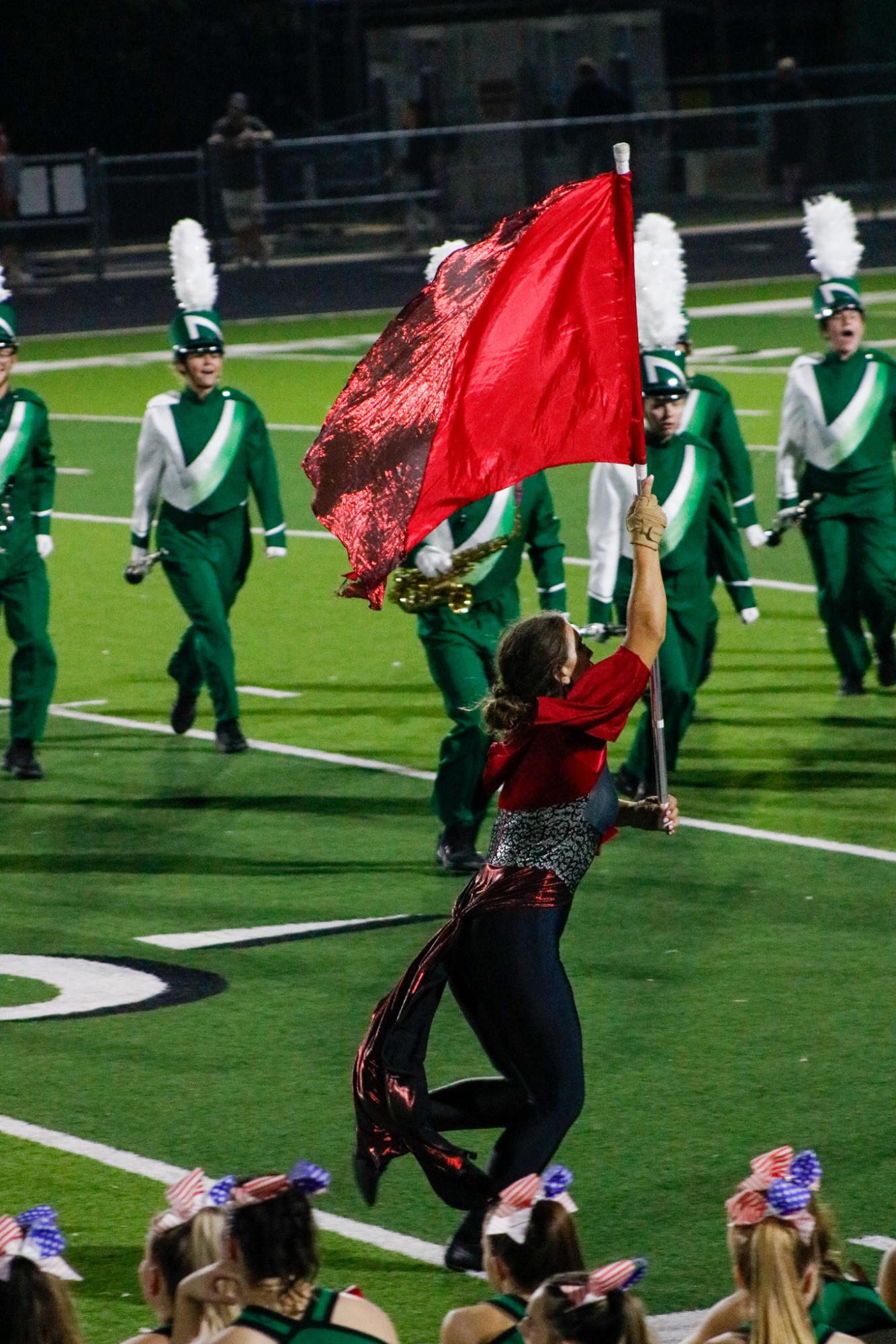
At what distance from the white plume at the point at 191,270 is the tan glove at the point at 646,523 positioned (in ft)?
22.0

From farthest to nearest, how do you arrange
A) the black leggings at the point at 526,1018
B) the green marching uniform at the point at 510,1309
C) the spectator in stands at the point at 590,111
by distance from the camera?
the spectator in stands at the point at 590,111
the black leggings at the point at 526,1018
the green marching uniform at the point at 510,1309

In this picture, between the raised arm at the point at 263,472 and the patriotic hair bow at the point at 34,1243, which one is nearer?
the patriotic hair bow at the point at 34,1243

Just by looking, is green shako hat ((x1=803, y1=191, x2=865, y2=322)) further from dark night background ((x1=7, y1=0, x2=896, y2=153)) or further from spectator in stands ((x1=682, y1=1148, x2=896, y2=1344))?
dark night background ((x1=7, y1=0, x2=896, y2=153))

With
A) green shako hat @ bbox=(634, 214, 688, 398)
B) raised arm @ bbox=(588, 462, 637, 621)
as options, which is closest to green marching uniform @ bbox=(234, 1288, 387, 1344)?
raised arm @ bbox=(588, 462, 637, 621)

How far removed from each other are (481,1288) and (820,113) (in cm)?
3465

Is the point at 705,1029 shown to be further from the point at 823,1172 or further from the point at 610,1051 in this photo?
the point at 823,1172

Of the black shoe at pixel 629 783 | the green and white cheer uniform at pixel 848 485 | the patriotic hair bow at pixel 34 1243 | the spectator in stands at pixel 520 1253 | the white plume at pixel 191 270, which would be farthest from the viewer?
the green and white cheer uniform at pixel 848 485

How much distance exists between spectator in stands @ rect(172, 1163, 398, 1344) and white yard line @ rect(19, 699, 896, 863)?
5508mm

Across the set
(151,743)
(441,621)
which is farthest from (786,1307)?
(151,743)

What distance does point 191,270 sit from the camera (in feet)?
42.6

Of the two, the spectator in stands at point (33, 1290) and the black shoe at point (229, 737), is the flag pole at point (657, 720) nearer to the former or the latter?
the spectator in stands at point (33, 1290)

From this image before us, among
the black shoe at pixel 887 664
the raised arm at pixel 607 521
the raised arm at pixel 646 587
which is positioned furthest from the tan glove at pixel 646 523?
the black shoe at pixel 887 664

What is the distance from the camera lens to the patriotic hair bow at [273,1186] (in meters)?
5.00

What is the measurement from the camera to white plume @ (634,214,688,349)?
37.4 ft
